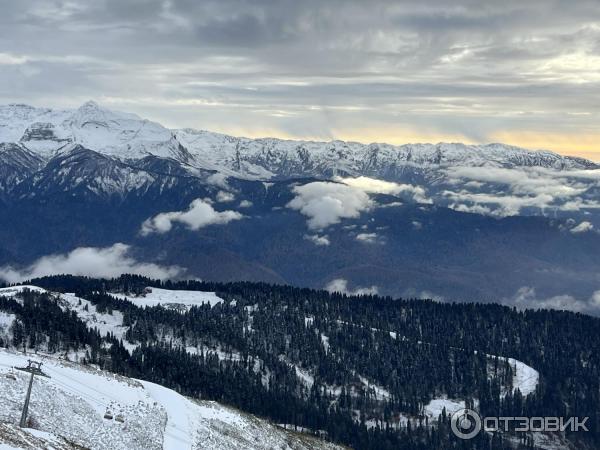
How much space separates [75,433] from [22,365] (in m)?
38.0

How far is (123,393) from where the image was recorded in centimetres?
17550

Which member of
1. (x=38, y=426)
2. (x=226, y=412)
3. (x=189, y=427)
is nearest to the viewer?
(x=38, y=426)

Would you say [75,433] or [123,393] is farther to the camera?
[123,393]

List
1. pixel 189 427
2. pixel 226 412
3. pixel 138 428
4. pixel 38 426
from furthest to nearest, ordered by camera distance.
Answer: pixel 226 412
pixel 189 427
pixel 138 428
pixel 38 426

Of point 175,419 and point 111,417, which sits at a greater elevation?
point 111,417

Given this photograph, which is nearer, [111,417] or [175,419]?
[111,417]

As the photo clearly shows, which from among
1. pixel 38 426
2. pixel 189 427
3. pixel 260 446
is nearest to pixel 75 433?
pixel 38 426

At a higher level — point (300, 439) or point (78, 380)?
point (78, 380)

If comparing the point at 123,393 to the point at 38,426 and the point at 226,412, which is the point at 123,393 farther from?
the point at 38,426

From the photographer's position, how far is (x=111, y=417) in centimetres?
15538

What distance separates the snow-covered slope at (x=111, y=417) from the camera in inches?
5463

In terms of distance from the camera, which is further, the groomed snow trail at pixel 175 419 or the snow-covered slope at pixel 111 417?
the groomed snow trail at pixel 175 419

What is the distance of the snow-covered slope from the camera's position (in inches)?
5463

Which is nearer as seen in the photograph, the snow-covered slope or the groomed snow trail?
the snow-covered slope
